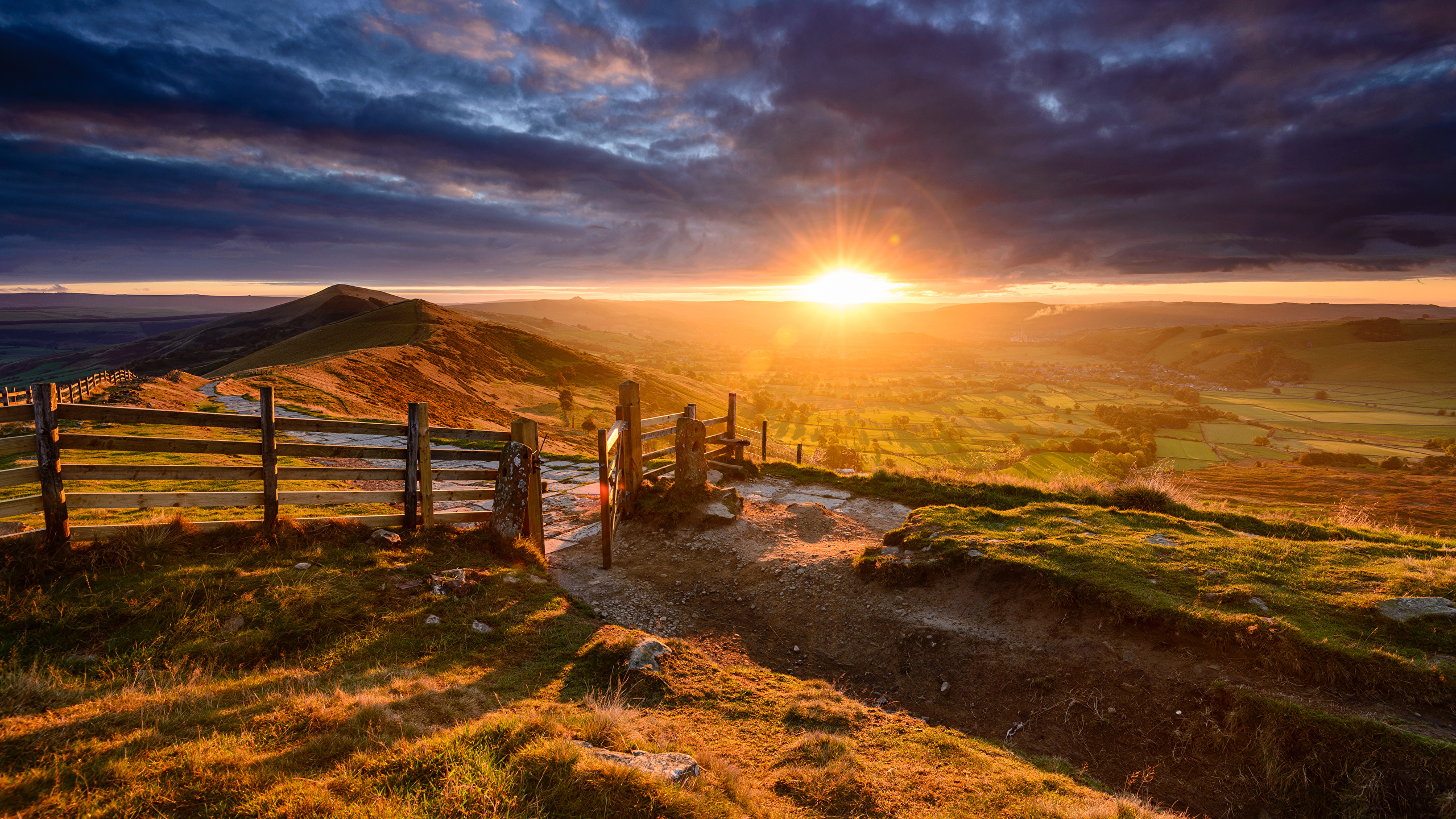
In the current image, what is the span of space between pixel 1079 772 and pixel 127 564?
10.8m

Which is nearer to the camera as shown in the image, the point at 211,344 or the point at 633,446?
the point at 633,446

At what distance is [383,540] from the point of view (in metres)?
8.18

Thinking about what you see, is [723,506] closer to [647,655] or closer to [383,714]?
[647,655]

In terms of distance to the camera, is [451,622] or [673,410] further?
[673,410]

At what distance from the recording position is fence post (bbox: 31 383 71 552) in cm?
624

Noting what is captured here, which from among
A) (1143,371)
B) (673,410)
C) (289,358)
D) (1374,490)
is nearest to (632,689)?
(1374,490)

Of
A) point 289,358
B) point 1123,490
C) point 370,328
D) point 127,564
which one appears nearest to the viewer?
point 127,564

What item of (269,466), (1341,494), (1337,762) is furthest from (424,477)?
(1341,494)

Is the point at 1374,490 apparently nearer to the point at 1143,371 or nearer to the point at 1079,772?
the point at 1079,772

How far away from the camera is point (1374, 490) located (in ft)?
73.6

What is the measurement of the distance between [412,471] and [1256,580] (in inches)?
484

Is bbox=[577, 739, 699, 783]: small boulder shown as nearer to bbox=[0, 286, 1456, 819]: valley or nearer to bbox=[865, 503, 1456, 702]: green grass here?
bbox=[0, 286, 1456, 819]: valley

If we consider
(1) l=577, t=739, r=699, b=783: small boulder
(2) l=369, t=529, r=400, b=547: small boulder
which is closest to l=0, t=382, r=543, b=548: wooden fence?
Answer: (2) l=369, t=529, r=400, b=547: small boulder

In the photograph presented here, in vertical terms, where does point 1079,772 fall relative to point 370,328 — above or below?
below
